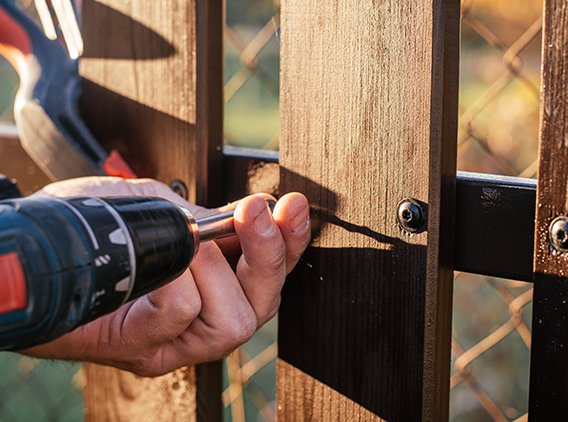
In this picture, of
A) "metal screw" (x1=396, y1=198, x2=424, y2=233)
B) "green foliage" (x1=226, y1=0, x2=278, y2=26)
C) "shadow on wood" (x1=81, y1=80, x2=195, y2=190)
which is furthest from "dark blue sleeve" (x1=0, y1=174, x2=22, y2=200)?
Answer: "green foliage" (x1=226, y1=0, x2=278, y2=26)

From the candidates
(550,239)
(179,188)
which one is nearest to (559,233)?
(550,239)

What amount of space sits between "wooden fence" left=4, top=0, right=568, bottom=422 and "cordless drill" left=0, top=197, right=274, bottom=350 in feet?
0.50

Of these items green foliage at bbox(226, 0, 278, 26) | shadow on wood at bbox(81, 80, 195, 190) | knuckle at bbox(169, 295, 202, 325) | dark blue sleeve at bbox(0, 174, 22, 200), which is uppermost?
green foliage at bbox(226, 0, 278, 26)

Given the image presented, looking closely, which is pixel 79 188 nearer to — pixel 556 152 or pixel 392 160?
pixel 392 160

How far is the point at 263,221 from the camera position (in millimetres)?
398

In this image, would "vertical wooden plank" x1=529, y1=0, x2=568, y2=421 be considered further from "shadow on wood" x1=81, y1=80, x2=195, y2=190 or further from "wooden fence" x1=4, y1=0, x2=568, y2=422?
"shadow on wood" x1=81, y1=80, x2=195, y2=190

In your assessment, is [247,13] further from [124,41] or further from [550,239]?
[550,239]

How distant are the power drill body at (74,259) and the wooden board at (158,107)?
220 mm

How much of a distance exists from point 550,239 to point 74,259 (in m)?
0.28

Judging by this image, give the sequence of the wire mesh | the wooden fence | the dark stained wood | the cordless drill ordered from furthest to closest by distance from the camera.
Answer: the wire mesh < the dark stained wood < the wooden fence < the cordless drill

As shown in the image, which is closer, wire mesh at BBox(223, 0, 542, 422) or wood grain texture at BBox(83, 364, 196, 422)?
wood grain texture at BBox(83, 364, 196, 422)

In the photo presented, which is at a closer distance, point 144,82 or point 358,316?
point 358,316

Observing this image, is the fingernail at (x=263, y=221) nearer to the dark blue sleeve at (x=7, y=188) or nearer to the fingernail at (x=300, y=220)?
the fingernail at (x=300, y=220)

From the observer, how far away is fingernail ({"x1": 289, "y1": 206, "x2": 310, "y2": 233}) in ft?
1.38
